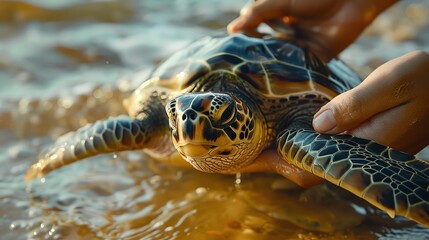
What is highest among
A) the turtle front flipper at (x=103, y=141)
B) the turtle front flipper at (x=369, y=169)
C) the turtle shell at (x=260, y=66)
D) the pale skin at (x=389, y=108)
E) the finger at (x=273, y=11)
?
the finger at (x=273, y=11)

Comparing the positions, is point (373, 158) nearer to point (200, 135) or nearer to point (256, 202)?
point (200, 135)

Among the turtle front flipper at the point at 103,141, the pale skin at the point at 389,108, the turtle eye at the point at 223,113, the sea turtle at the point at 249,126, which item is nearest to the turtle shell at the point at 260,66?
the sea turtle at the point at 249,126

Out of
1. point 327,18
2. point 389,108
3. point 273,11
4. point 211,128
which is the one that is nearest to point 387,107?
point 389,108

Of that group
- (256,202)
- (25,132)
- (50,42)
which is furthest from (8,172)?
(50,42)

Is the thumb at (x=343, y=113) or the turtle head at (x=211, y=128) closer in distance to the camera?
the turtle head at (x=211, y=128)

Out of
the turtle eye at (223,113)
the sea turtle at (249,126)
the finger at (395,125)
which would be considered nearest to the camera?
the sea turtle at (249,126)

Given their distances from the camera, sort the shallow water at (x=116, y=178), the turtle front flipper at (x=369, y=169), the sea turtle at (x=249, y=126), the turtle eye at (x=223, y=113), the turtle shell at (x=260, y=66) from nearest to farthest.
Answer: the turtle front flipper at (x=369, y=169) < the sea turtle at (x=249, y=126) < the turtle eye at (x=223, y=113) < the shallow water at (x=116, y=178) < the turtle shell at (x=260, y=66)

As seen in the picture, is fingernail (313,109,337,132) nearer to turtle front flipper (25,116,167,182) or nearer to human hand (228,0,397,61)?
turtle front flipper (25,116,167,182)

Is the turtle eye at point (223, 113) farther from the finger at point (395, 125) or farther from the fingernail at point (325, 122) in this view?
the finger at point (395, 125)
